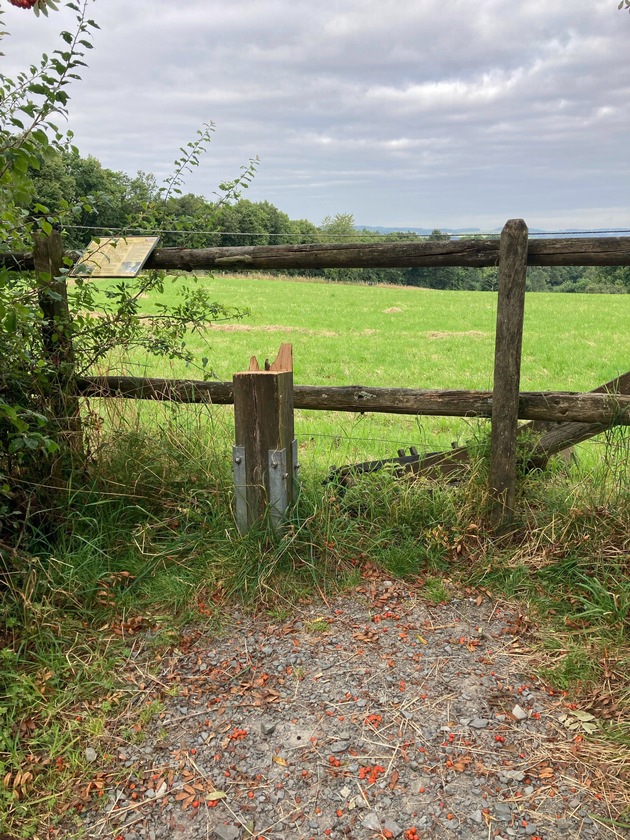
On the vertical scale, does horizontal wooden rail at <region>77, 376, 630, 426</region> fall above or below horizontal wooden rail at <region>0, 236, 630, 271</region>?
below

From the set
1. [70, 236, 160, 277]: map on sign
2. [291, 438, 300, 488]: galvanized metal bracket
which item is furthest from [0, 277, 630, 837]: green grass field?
[70, 236, 160, 277]: map on sign

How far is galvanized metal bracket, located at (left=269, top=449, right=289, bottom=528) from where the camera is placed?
3602mm

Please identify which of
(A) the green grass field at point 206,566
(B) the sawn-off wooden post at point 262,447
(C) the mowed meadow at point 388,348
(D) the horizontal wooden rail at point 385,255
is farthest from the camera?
(C) the mowed meadow at point 388,348

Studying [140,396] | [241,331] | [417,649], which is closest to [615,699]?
[417,649]

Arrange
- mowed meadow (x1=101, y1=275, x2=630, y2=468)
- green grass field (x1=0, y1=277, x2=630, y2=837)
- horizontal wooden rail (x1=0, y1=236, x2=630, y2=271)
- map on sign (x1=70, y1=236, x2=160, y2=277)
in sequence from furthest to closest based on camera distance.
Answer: mowed meadow (x1=101, y1=275, x2=630, y2=468)
map on sign (x1=70, y1=236, x2=160, y2=277)
horizontal wooden rail (x1=0, y1=236, x2=630, y2=271)
green grass field (x1=0, y1=277, x2=630, y2=837)

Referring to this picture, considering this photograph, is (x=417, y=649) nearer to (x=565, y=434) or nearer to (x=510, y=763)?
(x=510, y=763)

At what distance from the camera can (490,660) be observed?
3.10 metres

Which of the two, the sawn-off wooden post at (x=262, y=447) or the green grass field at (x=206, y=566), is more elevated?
the sawn-off wooden post at (x=262, y=447)

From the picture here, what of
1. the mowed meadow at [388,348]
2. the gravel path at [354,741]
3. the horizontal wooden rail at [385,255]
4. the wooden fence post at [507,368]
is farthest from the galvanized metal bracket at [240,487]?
the wooden fence post at [507,368]

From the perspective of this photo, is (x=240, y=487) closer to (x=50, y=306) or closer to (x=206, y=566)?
(x=206, y=566)

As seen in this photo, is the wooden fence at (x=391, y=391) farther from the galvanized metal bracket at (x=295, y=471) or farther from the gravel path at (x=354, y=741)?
the gravel path at (x=354, y=741)

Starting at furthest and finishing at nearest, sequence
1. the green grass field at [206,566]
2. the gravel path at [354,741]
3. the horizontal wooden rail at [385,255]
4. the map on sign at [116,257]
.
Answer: the map on sign at [116,257]
the horizontal wooden rail at [385,255]
the green grass field at [206,566]
the gravel path at [354,741]

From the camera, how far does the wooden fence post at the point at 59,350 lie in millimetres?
4035

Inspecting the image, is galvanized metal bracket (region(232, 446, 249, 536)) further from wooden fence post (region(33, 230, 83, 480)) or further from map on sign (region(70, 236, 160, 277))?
map on sign (region(70, 236, 160, 277))
